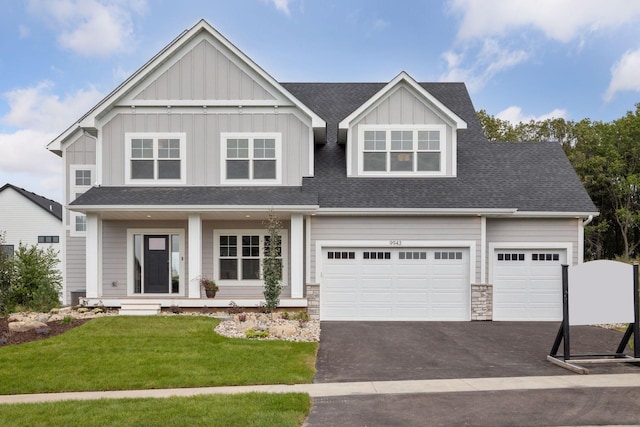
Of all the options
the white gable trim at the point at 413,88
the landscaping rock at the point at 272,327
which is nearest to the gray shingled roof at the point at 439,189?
the white gable trim at the point at 413,88

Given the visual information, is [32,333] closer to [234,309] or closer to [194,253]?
[194,253]

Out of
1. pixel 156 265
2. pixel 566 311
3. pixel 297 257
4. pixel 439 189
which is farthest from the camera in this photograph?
pixel 156 265

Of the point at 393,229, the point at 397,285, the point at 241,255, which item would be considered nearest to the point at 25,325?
the point at 241,255

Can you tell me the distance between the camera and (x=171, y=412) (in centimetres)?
614

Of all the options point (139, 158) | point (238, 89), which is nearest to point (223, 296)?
point (139, 158)

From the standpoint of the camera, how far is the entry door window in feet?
50.3

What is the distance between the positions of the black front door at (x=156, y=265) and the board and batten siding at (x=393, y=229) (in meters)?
5.06

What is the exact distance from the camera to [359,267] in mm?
14398

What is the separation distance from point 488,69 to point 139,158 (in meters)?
19.5

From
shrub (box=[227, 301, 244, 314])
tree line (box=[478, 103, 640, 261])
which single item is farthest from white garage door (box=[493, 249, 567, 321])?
tree line (box=[478, 103, 640, 261])

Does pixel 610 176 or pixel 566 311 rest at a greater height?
pixel 610 176

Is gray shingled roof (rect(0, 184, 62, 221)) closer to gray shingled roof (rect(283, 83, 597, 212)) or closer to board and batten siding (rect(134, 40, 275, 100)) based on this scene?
board and batten siding (rect(134, 40, 275, 100))

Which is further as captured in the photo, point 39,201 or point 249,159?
point 39,201

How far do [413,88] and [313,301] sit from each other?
765cm
